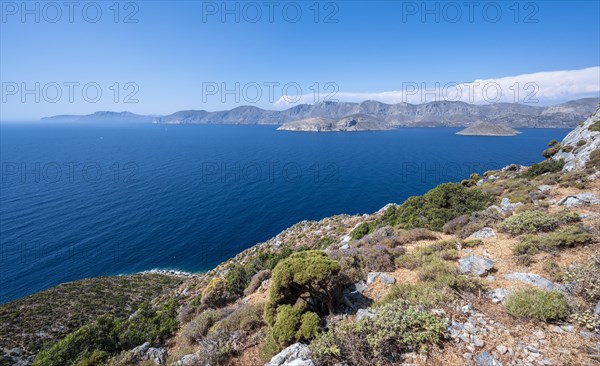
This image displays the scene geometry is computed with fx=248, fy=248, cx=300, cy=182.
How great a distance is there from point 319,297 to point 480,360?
5.18 m

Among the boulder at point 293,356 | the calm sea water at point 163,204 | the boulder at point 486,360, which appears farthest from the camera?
the calm sea water at point 163,204

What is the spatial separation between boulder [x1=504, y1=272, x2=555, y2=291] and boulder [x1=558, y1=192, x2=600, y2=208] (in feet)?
39.1

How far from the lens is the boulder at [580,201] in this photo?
17141 millimetres

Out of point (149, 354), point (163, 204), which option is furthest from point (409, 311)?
point (163, 204)

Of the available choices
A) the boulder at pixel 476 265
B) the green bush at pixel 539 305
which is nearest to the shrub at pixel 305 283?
the green bush at pixel 539 305

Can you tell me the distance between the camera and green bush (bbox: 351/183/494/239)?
66.6 feet

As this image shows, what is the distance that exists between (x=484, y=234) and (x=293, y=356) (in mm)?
14460

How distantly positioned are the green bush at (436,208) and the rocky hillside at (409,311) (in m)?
3.00

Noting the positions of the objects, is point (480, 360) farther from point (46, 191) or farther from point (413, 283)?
point (46, 191)

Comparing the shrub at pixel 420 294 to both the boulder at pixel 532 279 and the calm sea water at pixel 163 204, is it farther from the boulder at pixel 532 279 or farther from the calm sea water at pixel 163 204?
the calm sea water at pixel 163 204

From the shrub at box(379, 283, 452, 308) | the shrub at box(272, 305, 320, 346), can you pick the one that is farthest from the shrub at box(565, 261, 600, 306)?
the shrub at box(272, 305, 320, 346)

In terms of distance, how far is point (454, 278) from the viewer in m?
10.0

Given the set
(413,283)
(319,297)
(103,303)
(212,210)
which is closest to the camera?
(319,297)

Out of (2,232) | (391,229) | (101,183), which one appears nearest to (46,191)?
(101,183)
